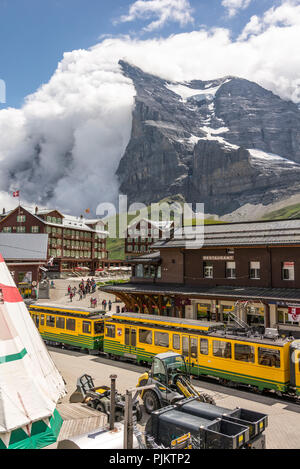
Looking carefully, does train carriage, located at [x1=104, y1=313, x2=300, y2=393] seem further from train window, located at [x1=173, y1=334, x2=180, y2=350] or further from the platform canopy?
the platform canopy

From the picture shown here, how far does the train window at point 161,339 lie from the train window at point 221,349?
11.0 ft

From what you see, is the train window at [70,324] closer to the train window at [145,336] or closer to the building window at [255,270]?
the train window at [145,336]

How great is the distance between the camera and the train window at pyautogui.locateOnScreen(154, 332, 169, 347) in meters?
21.9

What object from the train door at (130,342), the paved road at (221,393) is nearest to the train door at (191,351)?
the paved road at (221,393)

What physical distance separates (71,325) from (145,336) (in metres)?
8.08

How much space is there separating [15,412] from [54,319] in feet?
58.4

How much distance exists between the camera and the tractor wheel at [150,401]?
49.9ft

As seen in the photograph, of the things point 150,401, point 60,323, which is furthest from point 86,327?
point 150,401

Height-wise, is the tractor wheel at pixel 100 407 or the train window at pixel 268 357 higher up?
the train window at pixel 268 357

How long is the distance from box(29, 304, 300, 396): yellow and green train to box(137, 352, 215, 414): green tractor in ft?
11.7

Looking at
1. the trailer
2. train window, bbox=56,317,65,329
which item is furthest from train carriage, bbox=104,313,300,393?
the trailer

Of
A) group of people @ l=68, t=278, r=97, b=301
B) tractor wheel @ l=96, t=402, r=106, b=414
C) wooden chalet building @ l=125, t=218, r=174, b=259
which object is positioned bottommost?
tractor wheel @ l=96, t=402, r=106, b=414

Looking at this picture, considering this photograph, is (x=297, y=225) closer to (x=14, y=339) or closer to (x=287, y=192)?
(x=14, y=339)
